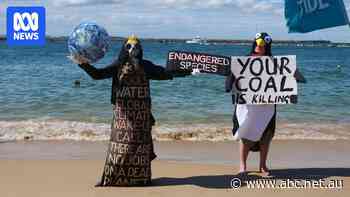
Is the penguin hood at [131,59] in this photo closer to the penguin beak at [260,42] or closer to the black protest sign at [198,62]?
the black protest sign at [198,62]

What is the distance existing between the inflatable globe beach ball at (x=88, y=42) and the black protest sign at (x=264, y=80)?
1.57 metres

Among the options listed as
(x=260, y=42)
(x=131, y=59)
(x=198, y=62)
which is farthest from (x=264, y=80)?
(x=131, y=59)

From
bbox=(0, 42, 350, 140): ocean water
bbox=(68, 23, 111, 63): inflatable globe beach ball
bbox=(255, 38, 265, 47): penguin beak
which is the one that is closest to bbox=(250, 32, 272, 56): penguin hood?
bbox=(255, 38, 265, 47): penguin beak

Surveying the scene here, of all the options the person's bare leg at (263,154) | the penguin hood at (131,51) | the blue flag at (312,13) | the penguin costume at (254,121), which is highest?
the blue flag at (312,13)

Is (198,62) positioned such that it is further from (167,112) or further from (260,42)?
(167,112)

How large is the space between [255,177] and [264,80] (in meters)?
1.10

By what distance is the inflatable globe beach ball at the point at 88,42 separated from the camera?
6.12 meters

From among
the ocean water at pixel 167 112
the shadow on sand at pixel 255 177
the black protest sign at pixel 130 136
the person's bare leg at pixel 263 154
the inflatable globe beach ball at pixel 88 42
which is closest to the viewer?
the inflatable globe beach ball at pixel 88 42

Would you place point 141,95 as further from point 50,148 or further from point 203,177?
point 50,148

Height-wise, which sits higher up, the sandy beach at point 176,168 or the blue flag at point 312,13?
the blue flag at point 312,13

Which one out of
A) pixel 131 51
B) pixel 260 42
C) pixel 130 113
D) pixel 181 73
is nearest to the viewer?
pixel 131 51

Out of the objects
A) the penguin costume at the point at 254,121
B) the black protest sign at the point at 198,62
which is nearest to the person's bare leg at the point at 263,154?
the penguin costume at the point at 254,121

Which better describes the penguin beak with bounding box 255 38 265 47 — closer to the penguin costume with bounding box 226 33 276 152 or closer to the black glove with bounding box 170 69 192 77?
the penguin costume with bounding box 226 33 276 152

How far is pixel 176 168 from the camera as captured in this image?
7.80 meters
